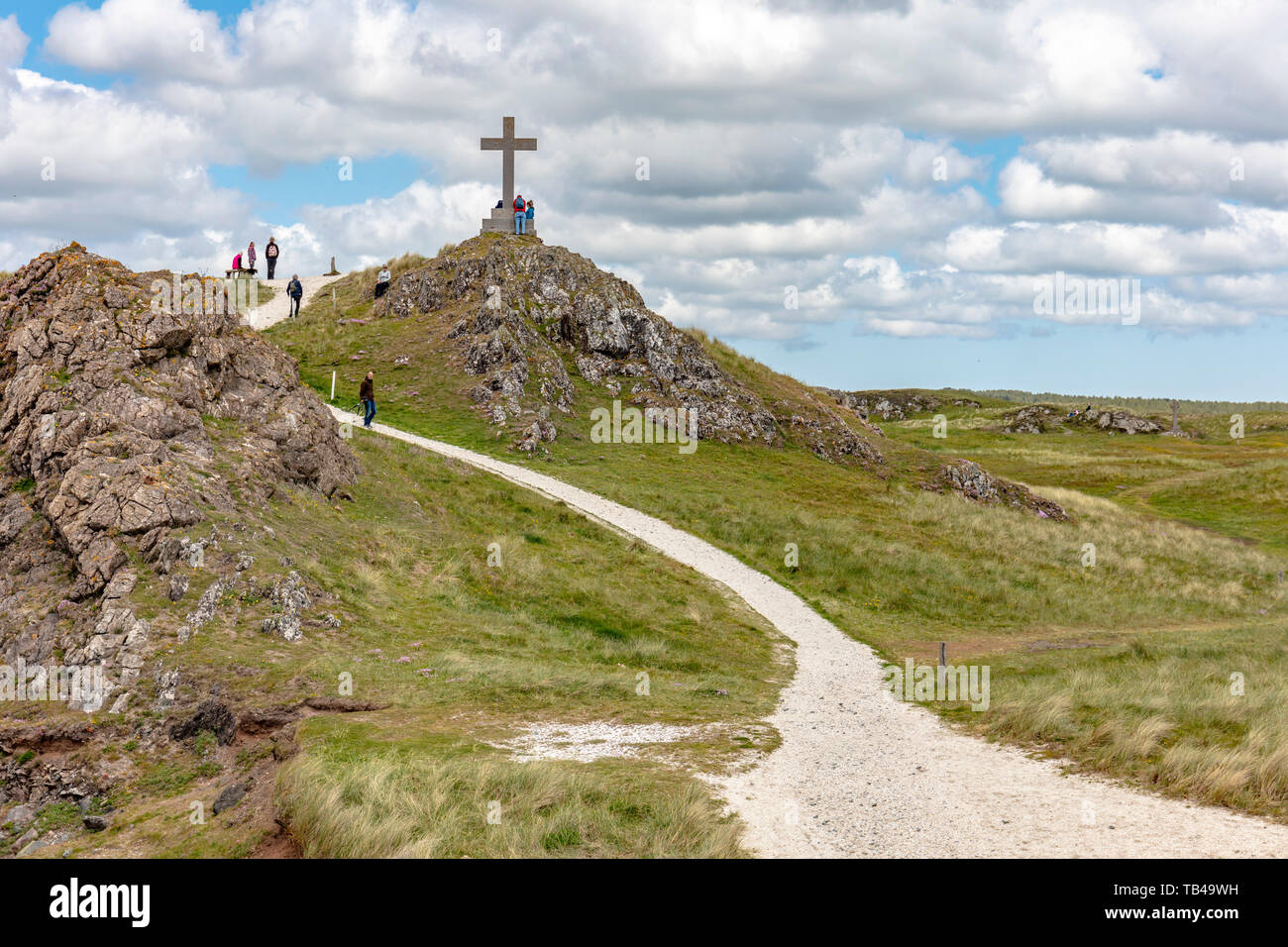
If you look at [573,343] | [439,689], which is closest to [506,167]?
[573,343]

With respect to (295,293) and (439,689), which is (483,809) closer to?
(439,689)

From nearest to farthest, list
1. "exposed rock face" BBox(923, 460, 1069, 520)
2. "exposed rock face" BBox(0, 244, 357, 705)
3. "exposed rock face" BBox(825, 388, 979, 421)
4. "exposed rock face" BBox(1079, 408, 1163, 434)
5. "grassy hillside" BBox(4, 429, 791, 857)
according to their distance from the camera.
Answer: "grassy hillside" BBox(4, 429, 791, 857) → "exposed rock face" BBox(0, 244, 357, 705) → "exposed rock face" BBox(923, 460, 1069, 520) → "exposed rock face" BBox(1079, 408, 1163, 434) → "exposed rock face" BBox(825, 388, 979, 421)

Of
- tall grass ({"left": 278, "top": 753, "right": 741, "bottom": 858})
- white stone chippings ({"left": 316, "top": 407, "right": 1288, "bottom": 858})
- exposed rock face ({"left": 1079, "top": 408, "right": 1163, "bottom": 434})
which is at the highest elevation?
exposed rock face ({"left": 1079, "top": 408, "right": 1163, "bottom": 434})

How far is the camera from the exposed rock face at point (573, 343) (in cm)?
5656

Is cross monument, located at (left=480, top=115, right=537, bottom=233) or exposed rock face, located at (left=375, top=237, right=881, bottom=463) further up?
cross monument, located at (left=480, top=115, right=537, bottom=233)

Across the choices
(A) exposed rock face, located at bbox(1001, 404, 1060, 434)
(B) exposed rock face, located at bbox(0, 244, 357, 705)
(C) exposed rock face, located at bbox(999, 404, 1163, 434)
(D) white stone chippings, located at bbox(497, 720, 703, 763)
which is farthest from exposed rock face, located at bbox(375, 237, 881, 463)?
(C) exposed rock face, located at bbox(999, 404, 1163, 434)

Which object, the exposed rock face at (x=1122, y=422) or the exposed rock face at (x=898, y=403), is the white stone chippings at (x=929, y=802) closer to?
the exposed rock face at (x=1122, y=422)

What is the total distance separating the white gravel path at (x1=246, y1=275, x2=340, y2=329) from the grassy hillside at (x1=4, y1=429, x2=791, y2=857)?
31991mm

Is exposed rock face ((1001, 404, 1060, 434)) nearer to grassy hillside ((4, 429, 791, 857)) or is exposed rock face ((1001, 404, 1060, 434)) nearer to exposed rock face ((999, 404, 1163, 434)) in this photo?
exposed rock face ((999, 404, 1163, 434))

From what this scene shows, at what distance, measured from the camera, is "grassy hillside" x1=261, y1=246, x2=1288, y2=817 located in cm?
1791

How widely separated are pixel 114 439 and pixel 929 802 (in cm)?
2168

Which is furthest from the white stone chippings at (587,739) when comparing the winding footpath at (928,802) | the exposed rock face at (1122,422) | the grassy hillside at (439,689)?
the exposed rock face at (1122,422)

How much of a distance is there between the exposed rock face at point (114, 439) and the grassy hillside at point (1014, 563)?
1830 centimetres
